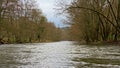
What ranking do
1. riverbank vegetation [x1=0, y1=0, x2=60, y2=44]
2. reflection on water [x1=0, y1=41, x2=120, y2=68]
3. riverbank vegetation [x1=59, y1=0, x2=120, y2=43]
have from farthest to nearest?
riverbank vegetation [x1=0, y1=0, x2=60, y2=44] < riverbank vegetation [x1=59, y1=0, x2=120, y2=43] < reflection on water [x1=0, y1=41, x2=120, y2=68]

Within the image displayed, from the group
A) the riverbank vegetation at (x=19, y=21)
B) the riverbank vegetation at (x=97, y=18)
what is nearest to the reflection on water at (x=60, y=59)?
the riverbank vegetation at (x=97, y=18)

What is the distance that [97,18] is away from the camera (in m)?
58.9

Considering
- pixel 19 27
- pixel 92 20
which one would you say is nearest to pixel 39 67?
pixel 92 20

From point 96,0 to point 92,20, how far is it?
7.89 meters

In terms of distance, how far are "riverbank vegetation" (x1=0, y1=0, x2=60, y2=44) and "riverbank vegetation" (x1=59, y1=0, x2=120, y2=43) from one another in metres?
14.7

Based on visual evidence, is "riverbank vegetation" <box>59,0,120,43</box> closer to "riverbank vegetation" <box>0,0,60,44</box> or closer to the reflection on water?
"riverbank vegetation" <box>0,0,60,44</box>

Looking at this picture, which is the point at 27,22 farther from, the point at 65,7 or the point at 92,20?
the point at 65,7

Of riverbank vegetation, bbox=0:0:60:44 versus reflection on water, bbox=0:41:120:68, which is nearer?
reflection on water, bbox=0:41:120:68

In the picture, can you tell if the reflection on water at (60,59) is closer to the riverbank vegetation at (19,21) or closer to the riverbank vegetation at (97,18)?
the riverbank vegetation at (97,18)

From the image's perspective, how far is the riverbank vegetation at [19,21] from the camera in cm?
6819

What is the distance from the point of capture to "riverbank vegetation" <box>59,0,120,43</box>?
1948 inches

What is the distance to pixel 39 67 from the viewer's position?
43.7 feet

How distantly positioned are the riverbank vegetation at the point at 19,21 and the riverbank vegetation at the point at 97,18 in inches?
580

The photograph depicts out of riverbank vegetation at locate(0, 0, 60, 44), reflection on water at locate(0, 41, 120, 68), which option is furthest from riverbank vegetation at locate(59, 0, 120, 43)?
reflection on water at locate(0, 41, 120, 68)
